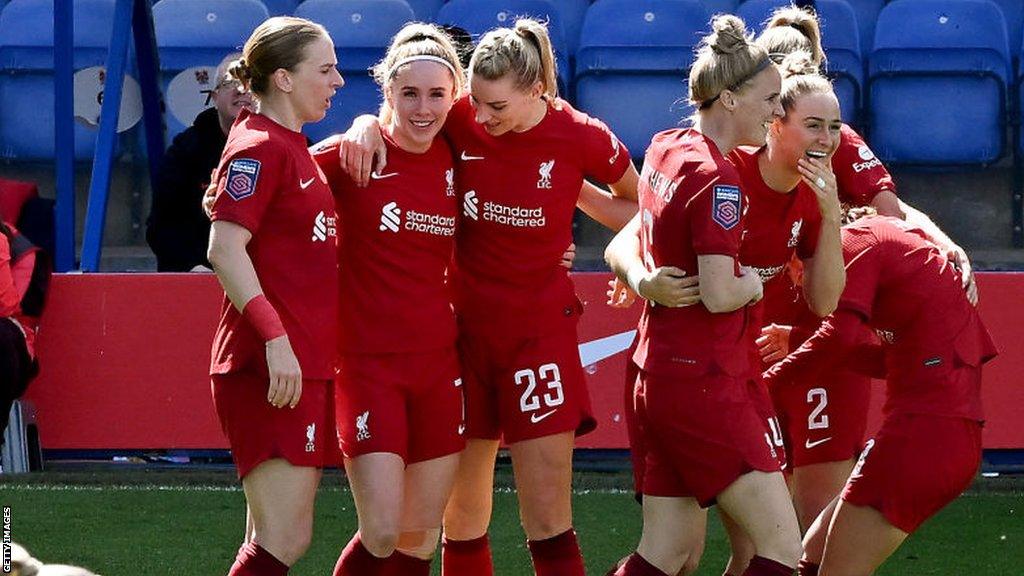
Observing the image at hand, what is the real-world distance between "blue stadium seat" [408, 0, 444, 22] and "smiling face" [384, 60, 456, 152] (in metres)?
5.72

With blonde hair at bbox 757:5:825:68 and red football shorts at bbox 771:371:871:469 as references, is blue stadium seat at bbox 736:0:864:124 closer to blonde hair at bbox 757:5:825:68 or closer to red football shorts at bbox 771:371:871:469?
blonde hair at bbox 757:5:825:68

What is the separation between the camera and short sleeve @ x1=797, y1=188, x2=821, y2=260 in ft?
15.0

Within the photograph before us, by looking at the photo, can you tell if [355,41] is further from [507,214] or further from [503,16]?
[507,214]

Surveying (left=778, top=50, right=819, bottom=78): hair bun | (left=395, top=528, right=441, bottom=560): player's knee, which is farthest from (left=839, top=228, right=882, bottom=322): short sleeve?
(left=395, top=528, right=441, bottom=560): player's knee

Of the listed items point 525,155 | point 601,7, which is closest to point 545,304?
point 525,155

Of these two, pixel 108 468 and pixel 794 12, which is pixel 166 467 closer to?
pixel 108 468

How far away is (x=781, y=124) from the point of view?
176 inches

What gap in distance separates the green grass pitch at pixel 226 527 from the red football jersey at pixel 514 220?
133cm

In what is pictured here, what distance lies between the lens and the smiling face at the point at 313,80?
417 centimetres

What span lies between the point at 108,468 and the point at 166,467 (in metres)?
0.24

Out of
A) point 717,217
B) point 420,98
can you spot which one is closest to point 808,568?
point 717,217

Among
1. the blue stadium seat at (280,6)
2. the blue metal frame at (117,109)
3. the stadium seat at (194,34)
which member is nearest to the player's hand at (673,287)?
the blue metal frame at (117,109)

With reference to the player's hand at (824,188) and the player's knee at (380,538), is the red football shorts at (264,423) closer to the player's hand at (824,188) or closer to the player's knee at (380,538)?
the player's knee at (380,538)

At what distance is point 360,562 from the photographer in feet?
14.4
